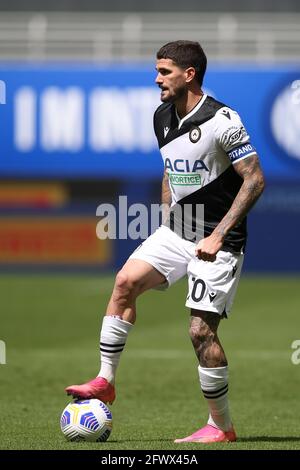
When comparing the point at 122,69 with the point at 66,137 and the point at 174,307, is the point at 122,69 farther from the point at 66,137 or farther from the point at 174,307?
the point at 174,307

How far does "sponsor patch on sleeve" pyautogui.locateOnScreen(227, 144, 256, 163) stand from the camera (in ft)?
21.6

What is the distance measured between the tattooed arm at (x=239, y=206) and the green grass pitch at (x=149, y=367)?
1.16 meters

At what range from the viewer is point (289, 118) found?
70.2 feet

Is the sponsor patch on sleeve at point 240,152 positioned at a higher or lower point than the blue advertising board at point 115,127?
higher

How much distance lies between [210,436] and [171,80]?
2.21 metres

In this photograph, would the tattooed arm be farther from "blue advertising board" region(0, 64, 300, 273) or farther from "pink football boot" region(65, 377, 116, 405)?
"blue advertising board" region(0, 64, 300, 273)

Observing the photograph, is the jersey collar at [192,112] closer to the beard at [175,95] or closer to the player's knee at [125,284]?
the beard at [175,95]

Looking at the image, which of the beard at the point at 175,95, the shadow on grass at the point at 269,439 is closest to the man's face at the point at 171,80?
the beard at the point at 175,95

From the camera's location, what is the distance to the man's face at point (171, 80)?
6.77 metres

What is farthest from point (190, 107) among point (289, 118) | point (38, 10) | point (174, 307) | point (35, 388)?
point (38, 10)

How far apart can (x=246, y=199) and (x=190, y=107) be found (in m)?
0.75

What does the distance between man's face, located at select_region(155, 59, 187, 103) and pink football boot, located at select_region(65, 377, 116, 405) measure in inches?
70.3

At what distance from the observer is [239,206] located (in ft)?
21.4

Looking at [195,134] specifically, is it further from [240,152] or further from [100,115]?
[100,115]
